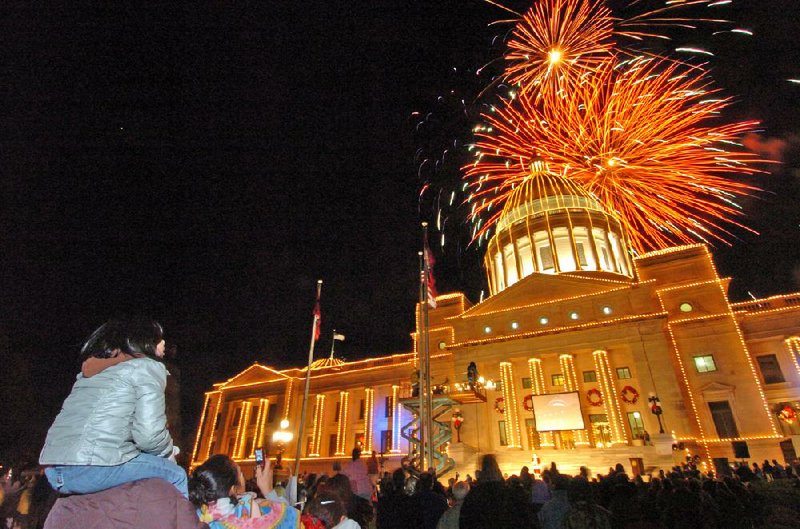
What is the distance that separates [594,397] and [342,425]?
88.1 feet

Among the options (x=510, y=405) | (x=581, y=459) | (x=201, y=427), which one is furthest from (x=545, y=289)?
(x=201, y=427)

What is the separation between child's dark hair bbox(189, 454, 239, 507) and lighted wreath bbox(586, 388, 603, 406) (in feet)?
107

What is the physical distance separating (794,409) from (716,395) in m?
4.75

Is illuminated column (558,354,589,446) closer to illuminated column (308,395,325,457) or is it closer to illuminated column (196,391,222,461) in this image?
illuminated column (308,395,325,457)

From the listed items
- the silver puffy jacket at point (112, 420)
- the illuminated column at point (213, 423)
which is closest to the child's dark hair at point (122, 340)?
the silver puffy jacket at point (112, 420)

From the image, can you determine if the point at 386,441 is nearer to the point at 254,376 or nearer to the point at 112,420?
the point at 254,376

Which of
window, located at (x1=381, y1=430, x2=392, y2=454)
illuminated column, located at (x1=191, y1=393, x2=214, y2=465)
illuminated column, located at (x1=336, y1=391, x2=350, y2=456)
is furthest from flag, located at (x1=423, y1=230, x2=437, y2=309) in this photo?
illuminated column, located at (x1=191, y1=393, x2=214, y2=465)

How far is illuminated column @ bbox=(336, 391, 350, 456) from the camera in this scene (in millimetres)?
44562

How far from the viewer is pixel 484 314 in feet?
121

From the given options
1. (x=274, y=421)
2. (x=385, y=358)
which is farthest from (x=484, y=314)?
(x=274, y=421)

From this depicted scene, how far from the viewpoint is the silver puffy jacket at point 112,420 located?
2389 millimetres

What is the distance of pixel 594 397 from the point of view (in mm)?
30812

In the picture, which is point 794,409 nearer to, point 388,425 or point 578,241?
point 578,241

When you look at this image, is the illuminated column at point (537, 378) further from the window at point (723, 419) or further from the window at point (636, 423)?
the window at point (723, 419)
